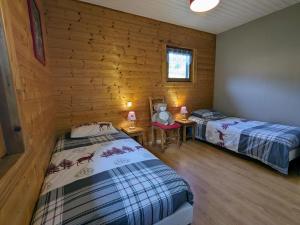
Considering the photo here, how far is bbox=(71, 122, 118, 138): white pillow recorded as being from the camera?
234cm

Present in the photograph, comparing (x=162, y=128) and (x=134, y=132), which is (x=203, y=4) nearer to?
(x=162, y=128)

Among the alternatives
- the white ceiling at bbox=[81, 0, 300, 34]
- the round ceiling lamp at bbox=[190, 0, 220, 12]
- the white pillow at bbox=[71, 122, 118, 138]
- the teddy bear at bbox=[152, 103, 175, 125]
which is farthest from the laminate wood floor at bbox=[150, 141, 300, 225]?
the white ceiling at bbox=[81, 0, 300, 34]

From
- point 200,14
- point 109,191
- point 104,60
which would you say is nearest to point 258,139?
point 109,191

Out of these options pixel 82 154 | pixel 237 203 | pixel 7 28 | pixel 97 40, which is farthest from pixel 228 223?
pixel 97 40

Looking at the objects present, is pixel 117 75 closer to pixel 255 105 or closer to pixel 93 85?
pixel 93 85

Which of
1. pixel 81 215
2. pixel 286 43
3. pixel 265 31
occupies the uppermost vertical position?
pixel 265 31

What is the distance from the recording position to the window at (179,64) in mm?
3520

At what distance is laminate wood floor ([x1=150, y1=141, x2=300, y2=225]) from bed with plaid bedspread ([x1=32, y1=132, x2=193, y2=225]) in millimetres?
582

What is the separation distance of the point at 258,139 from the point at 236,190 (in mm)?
1006

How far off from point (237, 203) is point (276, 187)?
0.68m

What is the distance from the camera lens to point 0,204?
60 cm

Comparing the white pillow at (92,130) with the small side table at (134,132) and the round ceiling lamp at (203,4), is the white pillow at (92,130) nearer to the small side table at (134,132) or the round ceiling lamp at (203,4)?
the small side table at (134,132)

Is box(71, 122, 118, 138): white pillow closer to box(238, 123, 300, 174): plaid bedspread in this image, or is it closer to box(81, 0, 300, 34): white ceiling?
box(81, 0, 300, 34): white ceiling

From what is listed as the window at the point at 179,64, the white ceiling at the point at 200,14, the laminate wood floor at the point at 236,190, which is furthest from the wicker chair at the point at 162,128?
the white ceiling at the point at 200,14
